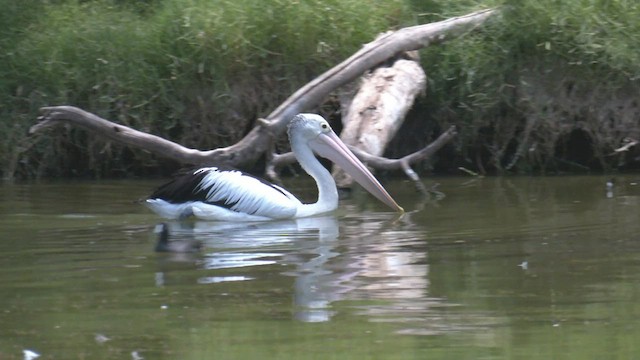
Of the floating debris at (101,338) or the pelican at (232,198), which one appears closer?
Result: the floating debris at (101,338)

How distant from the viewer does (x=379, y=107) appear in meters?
10.6

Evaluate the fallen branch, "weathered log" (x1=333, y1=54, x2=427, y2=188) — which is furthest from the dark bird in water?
"weathered log" (x1=333, y1=54, x2=427, y2=188)

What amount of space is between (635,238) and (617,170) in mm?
4254

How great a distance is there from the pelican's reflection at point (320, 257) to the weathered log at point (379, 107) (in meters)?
1.50

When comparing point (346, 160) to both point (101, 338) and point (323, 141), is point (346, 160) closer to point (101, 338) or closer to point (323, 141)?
point (323, 141)

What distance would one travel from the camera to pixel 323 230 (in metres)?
8.30

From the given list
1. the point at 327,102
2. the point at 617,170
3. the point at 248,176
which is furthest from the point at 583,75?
the point at 248,176

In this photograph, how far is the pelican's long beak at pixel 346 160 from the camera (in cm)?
953

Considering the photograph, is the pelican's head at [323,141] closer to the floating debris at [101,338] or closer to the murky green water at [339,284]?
the murky green water at [339,284]

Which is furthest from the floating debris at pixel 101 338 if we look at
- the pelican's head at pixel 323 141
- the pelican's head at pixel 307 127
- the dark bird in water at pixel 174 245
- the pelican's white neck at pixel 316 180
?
the pelican's head at pixel 307 127

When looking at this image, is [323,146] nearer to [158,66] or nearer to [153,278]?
[158,66]

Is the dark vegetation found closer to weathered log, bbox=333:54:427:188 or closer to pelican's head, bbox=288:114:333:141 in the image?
weathered log, bbox=333:54:427:188

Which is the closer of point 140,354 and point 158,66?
point 140,354

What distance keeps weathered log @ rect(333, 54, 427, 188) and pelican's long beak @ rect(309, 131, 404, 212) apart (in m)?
0.57
